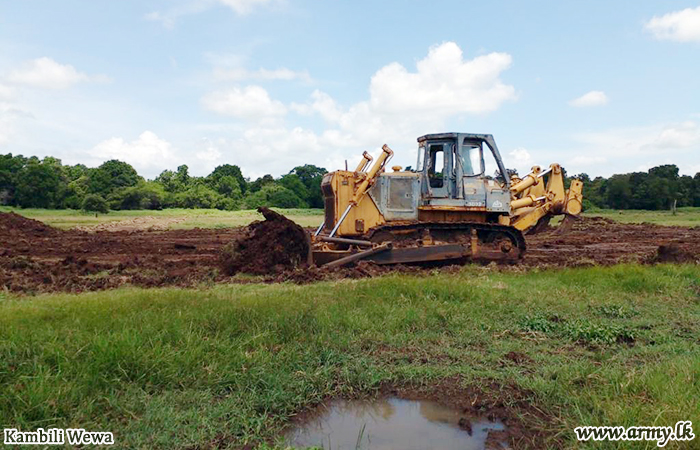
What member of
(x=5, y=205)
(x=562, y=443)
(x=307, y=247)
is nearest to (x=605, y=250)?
(x=307, y=247)

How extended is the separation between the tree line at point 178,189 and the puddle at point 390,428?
34901 millimetres

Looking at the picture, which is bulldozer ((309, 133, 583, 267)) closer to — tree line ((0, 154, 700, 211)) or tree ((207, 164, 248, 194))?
tree line ((0, 154, 700, 211))

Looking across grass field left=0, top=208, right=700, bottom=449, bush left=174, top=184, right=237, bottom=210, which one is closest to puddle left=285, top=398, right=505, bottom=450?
grass field left=0, top=208, right=700, bottom=449

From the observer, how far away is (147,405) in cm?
436

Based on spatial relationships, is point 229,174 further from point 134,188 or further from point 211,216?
point 211,216

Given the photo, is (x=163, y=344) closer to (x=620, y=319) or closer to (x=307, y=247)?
(x=620, y=319)

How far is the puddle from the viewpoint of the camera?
4.11m

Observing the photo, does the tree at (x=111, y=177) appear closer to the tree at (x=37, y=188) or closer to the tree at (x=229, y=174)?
the tree at (x=37, y=188)

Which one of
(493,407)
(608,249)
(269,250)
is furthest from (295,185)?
(493,407)

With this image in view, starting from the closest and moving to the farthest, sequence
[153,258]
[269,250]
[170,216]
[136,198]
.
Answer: [269,250] → [153,258] → [170,216] → [136,198]

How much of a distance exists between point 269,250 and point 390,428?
7.54 m

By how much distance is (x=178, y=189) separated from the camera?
55.4 m

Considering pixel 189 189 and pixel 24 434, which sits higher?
pixel 189 189

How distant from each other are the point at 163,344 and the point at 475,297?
4.51 m
